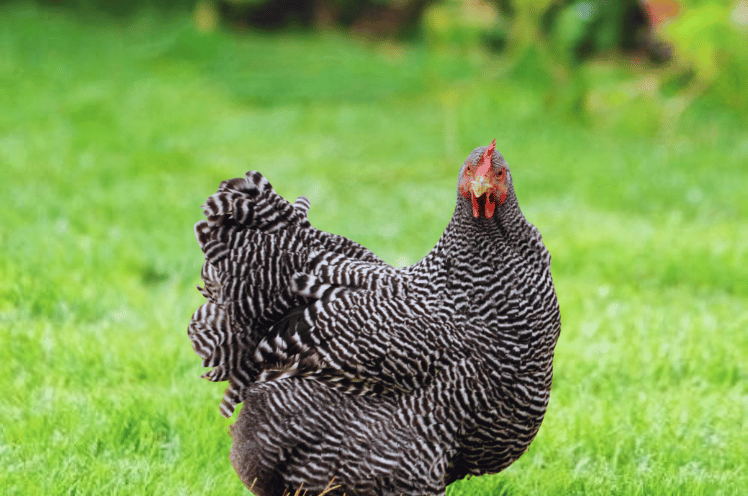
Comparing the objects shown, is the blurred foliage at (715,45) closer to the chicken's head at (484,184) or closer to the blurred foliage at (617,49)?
the blurred foliage at (617,49)

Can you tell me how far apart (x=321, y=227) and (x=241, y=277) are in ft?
14.5

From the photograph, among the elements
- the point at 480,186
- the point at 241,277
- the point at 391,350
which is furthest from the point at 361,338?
the point at 480,186

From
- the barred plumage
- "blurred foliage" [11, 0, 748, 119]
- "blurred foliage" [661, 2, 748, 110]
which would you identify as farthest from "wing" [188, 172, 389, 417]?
"blurred foliage" [661, 2, 748, 110]

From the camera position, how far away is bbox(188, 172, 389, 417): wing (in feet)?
11.7

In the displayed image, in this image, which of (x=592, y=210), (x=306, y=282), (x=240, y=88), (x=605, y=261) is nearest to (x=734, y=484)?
(x=306, y=282)

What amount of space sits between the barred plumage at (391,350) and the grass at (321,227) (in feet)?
1.93

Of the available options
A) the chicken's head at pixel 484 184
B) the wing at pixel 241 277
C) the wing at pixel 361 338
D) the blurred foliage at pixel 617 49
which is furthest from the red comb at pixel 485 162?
the blurred foliage at pixel 617 49

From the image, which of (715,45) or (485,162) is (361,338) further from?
(715,45)

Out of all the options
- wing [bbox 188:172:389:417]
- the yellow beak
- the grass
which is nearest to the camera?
the yellow beak

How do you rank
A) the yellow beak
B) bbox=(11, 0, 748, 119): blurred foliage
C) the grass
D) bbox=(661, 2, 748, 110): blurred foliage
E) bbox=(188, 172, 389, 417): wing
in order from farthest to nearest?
bbox=(11, 0, 748, 119): blurred foliage → bbox=(661, 2, 748, 110): blurred foliage → the grass → bbox=(188, 172, 389, 417): wing → the yellow beak

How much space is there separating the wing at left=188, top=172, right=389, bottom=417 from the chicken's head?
2.41 ft

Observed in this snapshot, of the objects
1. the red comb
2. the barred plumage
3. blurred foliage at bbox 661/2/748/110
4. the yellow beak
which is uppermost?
blurred foliage at bbox 661/2/748/110

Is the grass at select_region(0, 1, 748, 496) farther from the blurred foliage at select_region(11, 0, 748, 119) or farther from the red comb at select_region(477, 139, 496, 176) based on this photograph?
the red comb at select_region(477, 139, 496, 176)

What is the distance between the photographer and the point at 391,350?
3334 mm
